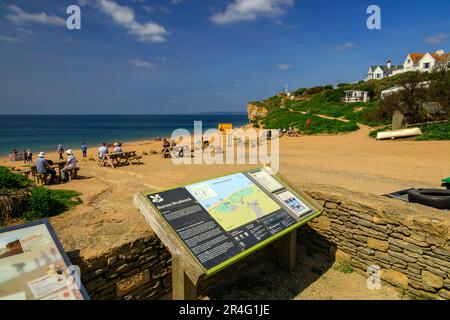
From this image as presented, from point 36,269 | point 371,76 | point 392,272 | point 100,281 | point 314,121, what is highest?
point 371,76

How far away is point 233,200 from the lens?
3.70 meters

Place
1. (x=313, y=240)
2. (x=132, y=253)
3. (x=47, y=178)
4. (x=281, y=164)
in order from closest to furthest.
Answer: (x=132, y=253)
(x=313, y=240)
(x=47, y=178)
(x=281, y=164)

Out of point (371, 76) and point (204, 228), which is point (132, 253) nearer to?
point (204, 228)

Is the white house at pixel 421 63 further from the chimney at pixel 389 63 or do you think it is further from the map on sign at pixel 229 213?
the map on sign at pixel 229 213

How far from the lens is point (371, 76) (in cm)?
7788

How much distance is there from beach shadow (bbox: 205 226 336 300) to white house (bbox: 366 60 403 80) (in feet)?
263

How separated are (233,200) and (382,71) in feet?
284

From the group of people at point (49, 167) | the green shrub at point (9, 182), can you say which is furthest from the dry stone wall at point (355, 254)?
the group of people at point (49, 167)

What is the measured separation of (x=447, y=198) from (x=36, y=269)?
6105 mm

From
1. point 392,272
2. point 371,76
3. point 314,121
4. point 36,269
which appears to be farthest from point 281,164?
point 371,76
